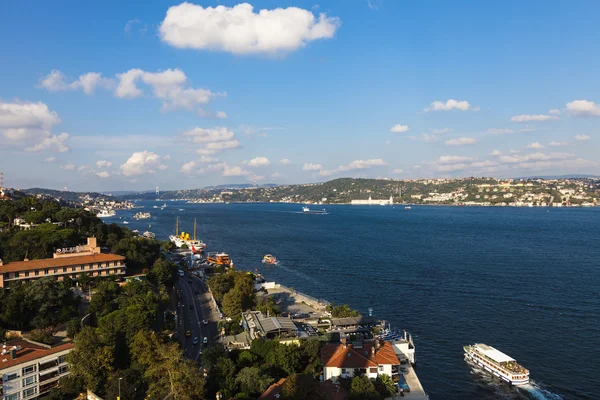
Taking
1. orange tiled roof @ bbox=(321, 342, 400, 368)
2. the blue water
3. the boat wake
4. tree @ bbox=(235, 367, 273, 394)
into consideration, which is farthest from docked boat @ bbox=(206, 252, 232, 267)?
the boat wake

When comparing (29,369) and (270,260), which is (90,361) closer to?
(29,369)

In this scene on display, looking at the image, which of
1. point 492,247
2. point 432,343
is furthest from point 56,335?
point 492,247

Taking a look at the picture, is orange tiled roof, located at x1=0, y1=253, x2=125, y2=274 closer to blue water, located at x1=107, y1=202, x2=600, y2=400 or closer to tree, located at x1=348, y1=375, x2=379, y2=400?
blue water, located at x1=107, y1=202, x2=600, y2=400

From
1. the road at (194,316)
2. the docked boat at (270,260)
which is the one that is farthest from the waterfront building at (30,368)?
the docked boat at (270,260)

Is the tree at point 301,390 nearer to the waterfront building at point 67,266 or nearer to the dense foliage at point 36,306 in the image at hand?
the dense foliage at point 36,306

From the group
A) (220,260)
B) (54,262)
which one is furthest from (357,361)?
(220,260)

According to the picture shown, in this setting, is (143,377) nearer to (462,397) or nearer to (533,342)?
(462,397)
